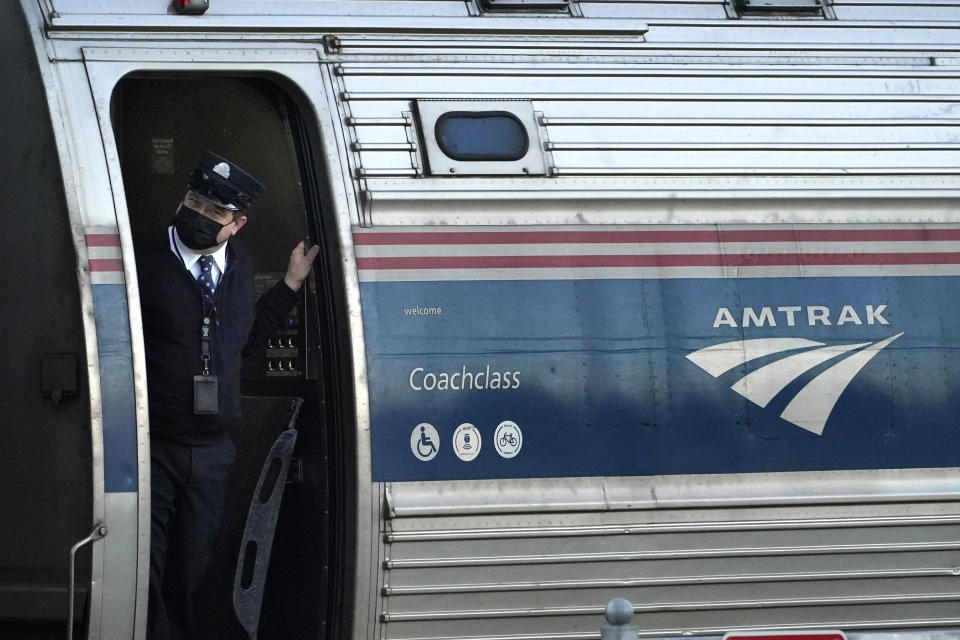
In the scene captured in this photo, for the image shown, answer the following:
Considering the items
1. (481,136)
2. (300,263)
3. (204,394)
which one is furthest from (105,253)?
(481,136)

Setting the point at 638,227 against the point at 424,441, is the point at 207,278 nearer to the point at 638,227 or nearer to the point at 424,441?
the point at 424,441

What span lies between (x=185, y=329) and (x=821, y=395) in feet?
7.94

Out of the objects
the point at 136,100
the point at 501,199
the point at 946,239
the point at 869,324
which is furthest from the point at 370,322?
the point at 946,239

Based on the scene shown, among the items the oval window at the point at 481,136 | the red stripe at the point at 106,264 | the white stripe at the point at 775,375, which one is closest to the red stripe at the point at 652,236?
the oval window at the point at 481,136

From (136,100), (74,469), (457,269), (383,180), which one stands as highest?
(136,100)

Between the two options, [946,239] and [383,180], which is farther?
[946,239]

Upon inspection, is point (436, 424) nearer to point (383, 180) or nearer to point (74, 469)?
point (383, 180)

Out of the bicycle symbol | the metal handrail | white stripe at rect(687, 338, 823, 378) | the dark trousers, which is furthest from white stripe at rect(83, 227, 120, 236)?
white stripe at rect(687, 338, 823, 378)

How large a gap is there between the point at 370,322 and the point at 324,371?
340 millimetres

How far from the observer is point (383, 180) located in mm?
5055

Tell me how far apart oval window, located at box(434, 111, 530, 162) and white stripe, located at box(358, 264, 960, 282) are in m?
0.45

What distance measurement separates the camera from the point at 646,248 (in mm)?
5227

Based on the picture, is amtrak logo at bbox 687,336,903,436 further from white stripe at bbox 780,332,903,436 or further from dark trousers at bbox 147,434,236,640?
dark trousers at bbox 147,434,236,640

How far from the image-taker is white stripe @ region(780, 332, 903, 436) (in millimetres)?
5301
